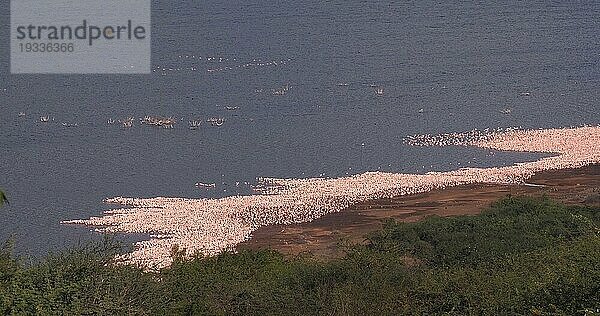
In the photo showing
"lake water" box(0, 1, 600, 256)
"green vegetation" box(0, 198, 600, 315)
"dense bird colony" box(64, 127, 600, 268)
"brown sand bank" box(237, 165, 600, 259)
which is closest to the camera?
"green vegetation" box(0, 198, 600, 315)

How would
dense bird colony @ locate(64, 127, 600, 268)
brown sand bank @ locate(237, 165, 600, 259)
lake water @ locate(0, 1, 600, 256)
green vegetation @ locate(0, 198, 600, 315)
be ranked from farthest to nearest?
lake water @ locate(0, 1, 600, 256) < dense bird colony @ locate(64, 127, 600, 268) < brown sand bank @ locate(237, 165, 600, 259) < green vegetation @ locate(0, 198, 600, 315)

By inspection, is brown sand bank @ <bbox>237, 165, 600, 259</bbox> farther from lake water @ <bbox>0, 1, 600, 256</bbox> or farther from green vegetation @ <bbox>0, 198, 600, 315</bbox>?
green vegetation @ <bbox>0, 198, 600, 315</bbox>

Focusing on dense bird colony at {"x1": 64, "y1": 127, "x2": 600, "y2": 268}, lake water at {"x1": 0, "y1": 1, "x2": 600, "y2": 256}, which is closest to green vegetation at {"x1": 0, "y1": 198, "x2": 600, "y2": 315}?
dense bird colony at {"x1": 64, "y1": 127, "x2": 600, "y2": 268}

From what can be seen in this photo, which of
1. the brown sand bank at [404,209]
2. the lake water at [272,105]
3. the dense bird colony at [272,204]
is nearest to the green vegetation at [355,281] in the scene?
the brown sand bank at [404,209]

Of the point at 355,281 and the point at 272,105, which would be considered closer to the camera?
the point at 355,281

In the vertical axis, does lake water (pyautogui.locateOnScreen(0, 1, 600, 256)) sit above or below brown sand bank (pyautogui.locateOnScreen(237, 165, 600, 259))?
above

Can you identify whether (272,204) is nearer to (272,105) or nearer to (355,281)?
(355,281)

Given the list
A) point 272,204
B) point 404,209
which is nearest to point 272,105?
point 272,204

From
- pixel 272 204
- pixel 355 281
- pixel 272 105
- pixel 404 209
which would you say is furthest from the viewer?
pixel 272 105
